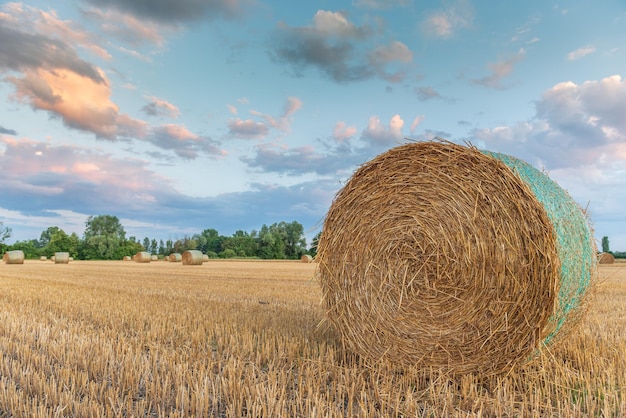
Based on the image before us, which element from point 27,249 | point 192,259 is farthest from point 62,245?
point 192,259

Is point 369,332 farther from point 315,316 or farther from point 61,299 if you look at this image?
point 61,299

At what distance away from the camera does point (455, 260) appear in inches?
145

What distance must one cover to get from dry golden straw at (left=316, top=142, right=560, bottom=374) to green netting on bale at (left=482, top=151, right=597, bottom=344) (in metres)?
0.20

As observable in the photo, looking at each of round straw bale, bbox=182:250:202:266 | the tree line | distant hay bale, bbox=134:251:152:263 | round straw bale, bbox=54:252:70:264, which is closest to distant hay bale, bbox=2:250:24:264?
round straw bale, bbox=54:252:70:264

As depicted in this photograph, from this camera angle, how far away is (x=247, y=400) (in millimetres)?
3004

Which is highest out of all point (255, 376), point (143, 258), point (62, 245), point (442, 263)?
point (62, 245)

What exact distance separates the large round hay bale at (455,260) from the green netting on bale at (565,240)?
0.05 ft

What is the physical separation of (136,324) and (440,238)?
4.13 meters

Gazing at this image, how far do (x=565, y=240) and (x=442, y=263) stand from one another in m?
1.02

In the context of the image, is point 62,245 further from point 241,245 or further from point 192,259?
point 192,259

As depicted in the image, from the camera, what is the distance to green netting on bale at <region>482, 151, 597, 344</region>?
3.62 m

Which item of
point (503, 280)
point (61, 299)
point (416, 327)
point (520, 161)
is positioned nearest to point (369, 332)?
point (416, 327)

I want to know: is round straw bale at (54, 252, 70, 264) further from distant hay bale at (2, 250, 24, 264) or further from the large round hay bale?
the large round hay bale

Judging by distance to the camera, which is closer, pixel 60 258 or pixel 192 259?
pixel 192 259
